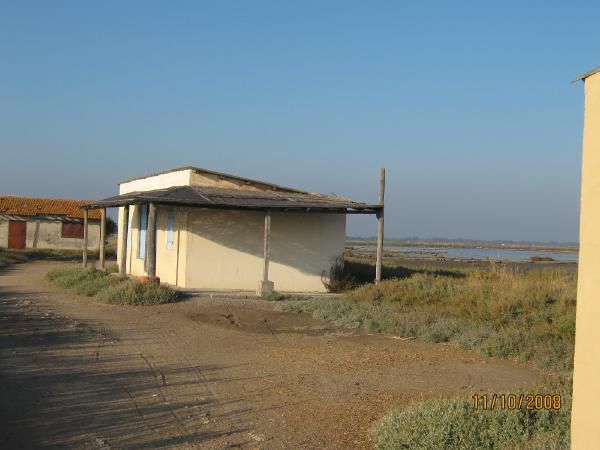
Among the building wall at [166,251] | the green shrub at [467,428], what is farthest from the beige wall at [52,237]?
the green shrub at [467,428]

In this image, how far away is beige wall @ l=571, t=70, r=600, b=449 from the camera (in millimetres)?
3863

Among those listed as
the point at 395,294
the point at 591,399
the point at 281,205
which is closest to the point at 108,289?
the point at 281,205

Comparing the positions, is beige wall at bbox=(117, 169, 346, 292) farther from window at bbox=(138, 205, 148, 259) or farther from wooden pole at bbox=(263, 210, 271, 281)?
wooden pole at bbox=(263, 210, 271, 281)

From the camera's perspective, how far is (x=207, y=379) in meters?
8.28

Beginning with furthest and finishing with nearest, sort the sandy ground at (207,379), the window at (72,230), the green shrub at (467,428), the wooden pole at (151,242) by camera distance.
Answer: the window at (72,230) < the wooden pole at (151,242) < the sandy ground at (207,379) < the green shrub at (467,428)

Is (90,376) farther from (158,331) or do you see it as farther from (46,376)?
(158,331)

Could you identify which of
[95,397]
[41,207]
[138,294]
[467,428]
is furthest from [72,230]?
[467,428]

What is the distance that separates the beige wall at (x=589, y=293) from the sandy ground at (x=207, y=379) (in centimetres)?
235

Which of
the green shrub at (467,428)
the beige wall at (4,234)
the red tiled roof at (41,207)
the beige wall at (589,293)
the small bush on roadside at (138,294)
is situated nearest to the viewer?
the beige wall at (589,293)

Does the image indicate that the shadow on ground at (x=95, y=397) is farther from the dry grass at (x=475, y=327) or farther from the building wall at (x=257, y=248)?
the building wall at (x=257, y=248)

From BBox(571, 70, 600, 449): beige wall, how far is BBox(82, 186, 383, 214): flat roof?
44.2ft

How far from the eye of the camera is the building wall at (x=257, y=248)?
1852cm

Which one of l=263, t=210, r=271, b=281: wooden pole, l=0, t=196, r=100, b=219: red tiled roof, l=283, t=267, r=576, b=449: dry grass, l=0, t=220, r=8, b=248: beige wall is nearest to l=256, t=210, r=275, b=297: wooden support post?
l=263, t=210, r=271, b=281: wooden pole

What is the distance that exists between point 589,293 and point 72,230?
1634 inches
